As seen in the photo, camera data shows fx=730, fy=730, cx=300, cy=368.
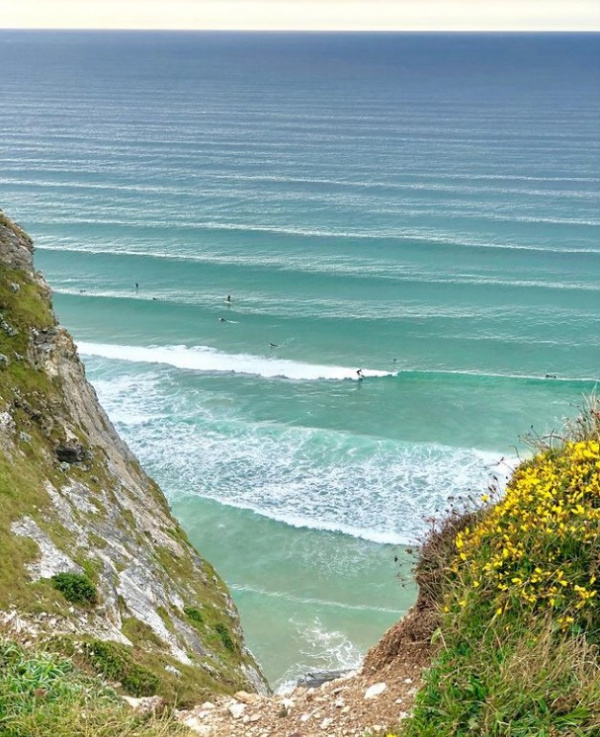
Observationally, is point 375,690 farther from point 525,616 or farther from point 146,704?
point 146,704

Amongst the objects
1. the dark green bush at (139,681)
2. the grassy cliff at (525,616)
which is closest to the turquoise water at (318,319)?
the grassy cliff at (525,616)

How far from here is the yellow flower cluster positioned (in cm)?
762

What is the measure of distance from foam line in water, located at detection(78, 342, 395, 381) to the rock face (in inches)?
810

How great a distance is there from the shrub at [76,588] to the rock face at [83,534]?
0.10 meters

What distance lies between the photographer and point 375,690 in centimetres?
856

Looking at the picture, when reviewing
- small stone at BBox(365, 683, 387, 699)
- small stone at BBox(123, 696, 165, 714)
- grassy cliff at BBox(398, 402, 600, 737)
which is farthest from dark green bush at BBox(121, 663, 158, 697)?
grassy cliff at BBox(398, 402, 600, 737)

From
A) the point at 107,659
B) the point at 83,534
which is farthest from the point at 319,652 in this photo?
the point at 107,659

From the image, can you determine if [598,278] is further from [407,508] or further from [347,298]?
[407,508]

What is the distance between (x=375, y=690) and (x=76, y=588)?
5405 millimetres

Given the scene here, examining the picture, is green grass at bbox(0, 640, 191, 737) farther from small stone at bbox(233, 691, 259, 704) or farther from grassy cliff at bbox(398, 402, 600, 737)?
grassy cliff at bbox(398, 402, 600, 737)

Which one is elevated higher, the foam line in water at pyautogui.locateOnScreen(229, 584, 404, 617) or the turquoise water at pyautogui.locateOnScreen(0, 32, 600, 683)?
the turquoise water at pyautogui.locateOnScreen(0, 32, 600, 683)

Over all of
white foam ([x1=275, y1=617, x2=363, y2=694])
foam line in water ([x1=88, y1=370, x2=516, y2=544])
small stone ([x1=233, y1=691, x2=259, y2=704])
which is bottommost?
white foam ([x1=275, y1=617, x2=363, y2=694])

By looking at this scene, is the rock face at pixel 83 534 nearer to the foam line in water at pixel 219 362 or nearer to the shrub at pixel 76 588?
the shrub at pixel 76 588

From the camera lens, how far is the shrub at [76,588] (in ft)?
37.5
